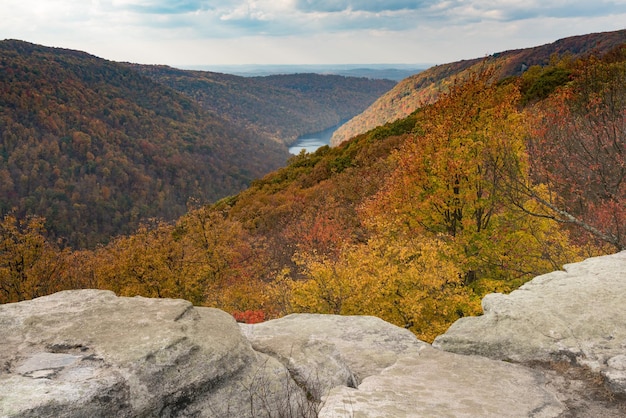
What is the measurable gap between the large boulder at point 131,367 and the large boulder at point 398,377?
2.52 ft

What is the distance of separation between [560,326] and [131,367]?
953 cm

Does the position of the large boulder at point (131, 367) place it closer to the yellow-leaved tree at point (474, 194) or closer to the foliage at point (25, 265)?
the yellow-leaved tree at point (474, 194)

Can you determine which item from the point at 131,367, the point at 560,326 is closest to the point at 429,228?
the point at 560,326

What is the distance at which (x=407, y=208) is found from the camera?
22.7 meters

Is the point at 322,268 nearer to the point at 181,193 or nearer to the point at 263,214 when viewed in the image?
the point at 263,214

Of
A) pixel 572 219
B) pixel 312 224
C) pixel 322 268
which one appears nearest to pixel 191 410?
pixel 322 268

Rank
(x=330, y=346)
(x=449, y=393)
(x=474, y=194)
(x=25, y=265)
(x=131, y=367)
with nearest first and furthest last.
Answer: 1. (x=131, y=367)
2. (x=449, y=393)
3. (x=330, y=346)
4. (x=474, y=194)
5. (x=25, y=265)

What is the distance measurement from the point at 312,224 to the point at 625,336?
37.9m

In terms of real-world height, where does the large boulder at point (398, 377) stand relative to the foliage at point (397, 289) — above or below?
above

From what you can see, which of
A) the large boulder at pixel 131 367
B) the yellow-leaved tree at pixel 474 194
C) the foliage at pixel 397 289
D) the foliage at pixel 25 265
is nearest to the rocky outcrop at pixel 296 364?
the large boulder at pixel 131 367

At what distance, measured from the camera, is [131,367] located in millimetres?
6914

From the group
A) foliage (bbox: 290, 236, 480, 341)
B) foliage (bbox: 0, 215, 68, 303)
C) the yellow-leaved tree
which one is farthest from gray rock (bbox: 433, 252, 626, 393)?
foliage (bbox: 0, 215, 68, 303)

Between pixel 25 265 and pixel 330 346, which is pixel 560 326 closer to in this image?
pixel 330 346

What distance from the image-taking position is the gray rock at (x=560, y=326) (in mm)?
8781
